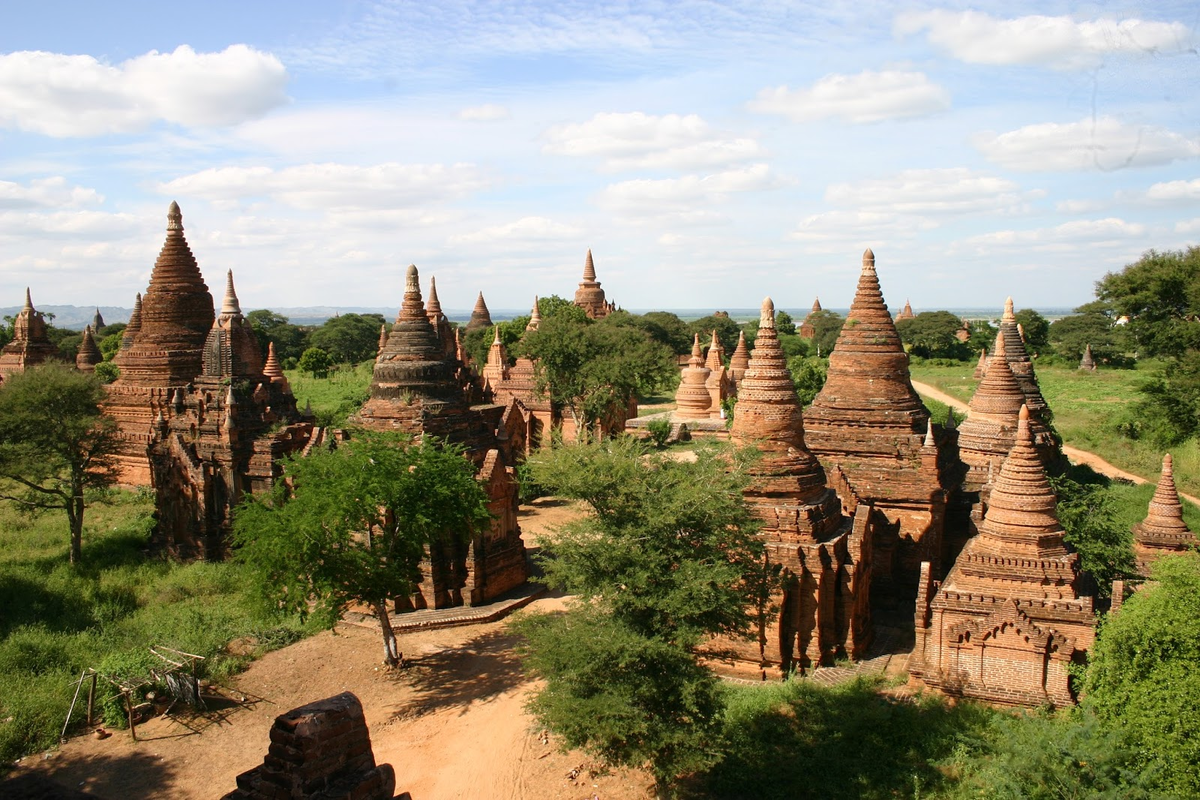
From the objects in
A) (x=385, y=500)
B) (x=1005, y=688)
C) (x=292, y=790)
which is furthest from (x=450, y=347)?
(x=292, y=790)

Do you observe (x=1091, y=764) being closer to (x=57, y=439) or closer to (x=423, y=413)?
(x=423, y=413)

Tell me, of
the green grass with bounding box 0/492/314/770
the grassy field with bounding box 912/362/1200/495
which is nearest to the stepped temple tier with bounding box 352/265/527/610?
the green grass with bounding box 0/492/314/770

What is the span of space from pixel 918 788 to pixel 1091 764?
2.23 metres

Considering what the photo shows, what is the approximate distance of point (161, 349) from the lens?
101 feet

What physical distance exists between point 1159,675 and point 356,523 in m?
13.6

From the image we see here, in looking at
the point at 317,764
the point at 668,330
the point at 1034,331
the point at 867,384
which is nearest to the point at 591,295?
the point at 668,330

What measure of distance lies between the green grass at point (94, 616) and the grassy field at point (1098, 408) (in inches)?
1339

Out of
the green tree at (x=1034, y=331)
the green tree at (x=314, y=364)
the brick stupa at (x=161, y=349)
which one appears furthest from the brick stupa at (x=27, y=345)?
the green tree at (x=1034, y=331)

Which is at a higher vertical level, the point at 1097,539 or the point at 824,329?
the point at 824,329

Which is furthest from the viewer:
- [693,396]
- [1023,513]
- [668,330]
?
[668,330]

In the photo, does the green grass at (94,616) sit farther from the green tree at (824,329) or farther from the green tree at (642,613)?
the green tree at (824,329)

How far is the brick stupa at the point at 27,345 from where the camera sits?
39188 mm

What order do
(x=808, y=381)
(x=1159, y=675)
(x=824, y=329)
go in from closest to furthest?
1. (x=1159, y=675)
2. (x=808, y=381)
3. (x=824, y=329)

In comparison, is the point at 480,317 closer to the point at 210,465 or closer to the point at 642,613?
the point at 210,465
